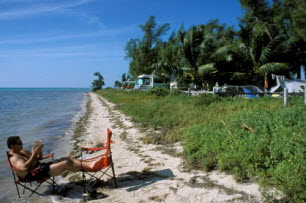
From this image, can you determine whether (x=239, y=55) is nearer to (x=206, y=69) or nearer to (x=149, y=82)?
(x=206, y=69)

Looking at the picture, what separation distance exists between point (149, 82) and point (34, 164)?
35.3 meters

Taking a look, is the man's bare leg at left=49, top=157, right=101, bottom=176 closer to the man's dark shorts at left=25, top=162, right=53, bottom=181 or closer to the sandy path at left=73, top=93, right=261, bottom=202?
the man's dark shorts at left=25, top=162, right=53, bottom=181

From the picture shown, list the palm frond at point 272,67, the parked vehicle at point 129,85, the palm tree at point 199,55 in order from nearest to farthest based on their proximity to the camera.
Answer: the palm frond at point 272,67 → the palm tree at point 199,55 → the parked vehicle at point 129,85

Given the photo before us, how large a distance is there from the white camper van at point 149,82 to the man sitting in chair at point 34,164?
104 ft

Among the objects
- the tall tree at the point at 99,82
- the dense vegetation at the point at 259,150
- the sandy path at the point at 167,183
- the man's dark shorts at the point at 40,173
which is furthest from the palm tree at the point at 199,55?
the tall tree at the point at 99,82

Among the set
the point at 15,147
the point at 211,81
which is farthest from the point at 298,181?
the point at 211,81

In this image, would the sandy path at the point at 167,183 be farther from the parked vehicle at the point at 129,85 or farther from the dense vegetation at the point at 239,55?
the parked vehicle at the point at 129,85

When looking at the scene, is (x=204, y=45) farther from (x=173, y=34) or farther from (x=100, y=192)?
(x=173, y=34)

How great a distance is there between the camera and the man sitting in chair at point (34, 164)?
443cm

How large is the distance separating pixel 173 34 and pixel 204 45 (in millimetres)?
26927

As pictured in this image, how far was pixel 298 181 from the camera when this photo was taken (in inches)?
132

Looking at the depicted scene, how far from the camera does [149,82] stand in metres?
39.6

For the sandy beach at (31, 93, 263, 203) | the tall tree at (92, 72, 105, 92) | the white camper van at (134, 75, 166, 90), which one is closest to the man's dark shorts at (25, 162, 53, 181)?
the sandy beach at (31, 93, 263, 203)

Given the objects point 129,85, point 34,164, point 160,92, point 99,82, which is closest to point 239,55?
A: point 160,92
